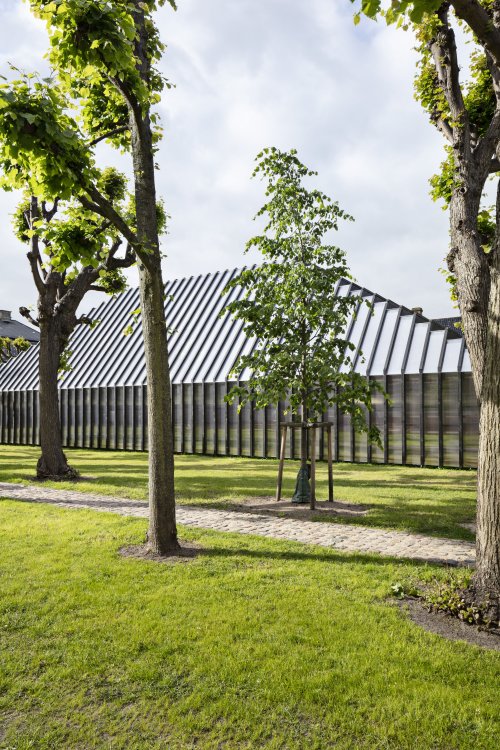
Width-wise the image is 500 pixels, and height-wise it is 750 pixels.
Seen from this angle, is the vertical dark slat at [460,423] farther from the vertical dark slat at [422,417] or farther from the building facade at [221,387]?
the vertical dark slat at [422,417]

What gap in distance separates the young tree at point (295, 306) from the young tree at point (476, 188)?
8.60 ft

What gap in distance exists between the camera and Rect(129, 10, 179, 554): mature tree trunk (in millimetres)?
8383

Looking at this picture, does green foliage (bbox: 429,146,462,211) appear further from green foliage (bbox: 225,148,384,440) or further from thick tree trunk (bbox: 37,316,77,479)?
thick tree trunk (bbox: 37,316,77,479)

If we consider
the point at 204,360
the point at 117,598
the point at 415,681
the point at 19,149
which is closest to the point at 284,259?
the point at 19,149

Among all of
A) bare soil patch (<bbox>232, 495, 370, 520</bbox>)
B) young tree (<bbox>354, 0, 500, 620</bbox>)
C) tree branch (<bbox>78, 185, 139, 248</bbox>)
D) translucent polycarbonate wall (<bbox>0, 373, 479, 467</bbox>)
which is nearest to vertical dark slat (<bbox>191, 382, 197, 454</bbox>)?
translucent polycarbonate wall (<bbox>0, 373, 479, 467</bbox>)

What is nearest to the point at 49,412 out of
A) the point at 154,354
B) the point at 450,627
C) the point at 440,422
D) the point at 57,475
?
the point at 57,475

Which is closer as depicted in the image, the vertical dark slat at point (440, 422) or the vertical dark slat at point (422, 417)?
the vertical dark slat at point (440, 422)

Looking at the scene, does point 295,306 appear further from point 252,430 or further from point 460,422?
point 252,430

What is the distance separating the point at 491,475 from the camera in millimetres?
5887

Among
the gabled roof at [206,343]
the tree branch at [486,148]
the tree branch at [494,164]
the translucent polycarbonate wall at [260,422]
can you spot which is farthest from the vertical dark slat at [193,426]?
the tree branch at [486,148]

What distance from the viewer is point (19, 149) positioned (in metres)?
7.25

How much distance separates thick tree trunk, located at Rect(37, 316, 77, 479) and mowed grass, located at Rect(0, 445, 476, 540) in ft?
2.24

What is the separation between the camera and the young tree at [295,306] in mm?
11930

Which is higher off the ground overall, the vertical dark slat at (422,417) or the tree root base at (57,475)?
the vertical dark slat at (422,417)
